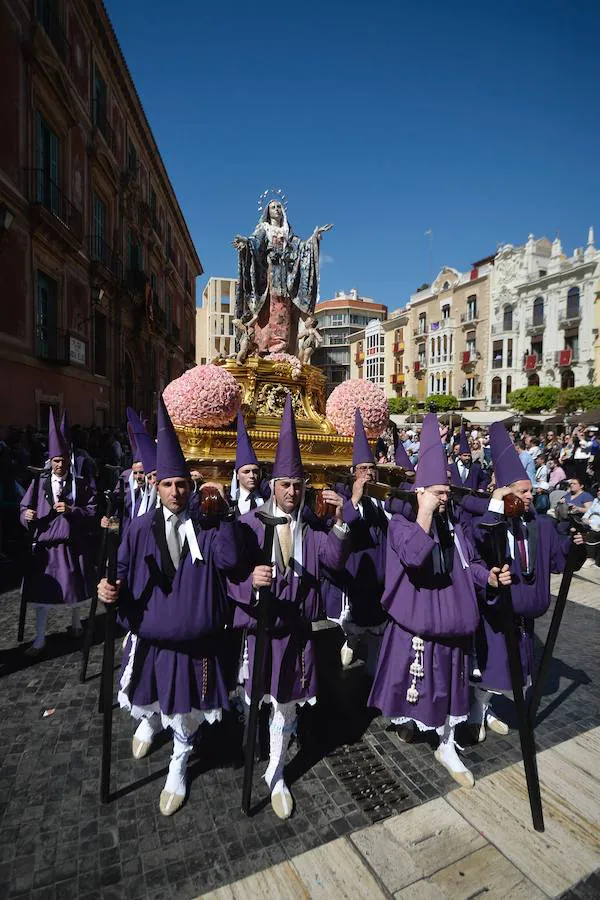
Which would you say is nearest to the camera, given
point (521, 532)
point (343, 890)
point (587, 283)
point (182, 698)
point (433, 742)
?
point (343, 890)

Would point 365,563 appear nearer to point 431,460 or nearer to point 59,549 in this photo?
point 431,460

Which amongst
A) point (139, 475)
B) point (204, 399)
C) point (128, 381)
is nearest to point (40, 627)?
point (139, 475)

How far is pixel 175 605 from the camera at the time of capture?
2770mm

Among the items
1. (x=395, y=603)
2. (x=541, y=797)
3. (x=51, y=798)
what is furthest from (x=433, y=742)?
(x=51, y=798)

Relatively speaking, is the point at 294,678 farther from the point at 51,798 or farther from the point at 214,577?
the point at 51,798

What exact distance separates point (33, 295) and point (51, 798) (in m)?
13.8

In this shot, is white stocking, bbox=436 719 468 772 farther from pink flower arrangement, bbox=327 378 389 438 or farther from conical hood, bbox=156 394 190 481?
pink flower arrangement, bbox=327 378 389 438

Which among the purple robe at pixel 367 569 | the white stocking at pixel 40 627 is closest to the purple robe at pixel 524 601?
the purple robe at pixel 367 569

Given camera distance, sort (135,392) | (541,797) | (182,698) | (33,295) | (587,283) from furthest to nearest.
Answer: (587,283) < (135,392) < (33,295) < (541,797) < (182,698)

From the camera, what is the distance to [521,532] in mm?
3324

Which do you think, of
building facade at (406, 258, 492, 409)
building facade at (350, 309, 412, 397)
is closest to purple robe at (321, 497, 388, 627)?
building facade at (406, 258, 492, 409)

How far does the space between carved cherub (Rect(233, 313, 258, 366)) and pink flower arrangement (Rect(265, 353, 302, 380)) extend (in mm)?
323

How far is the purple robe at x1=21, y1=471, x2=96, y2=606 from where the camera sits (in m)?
4.61

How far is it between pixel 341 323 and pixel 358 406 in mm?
66193
